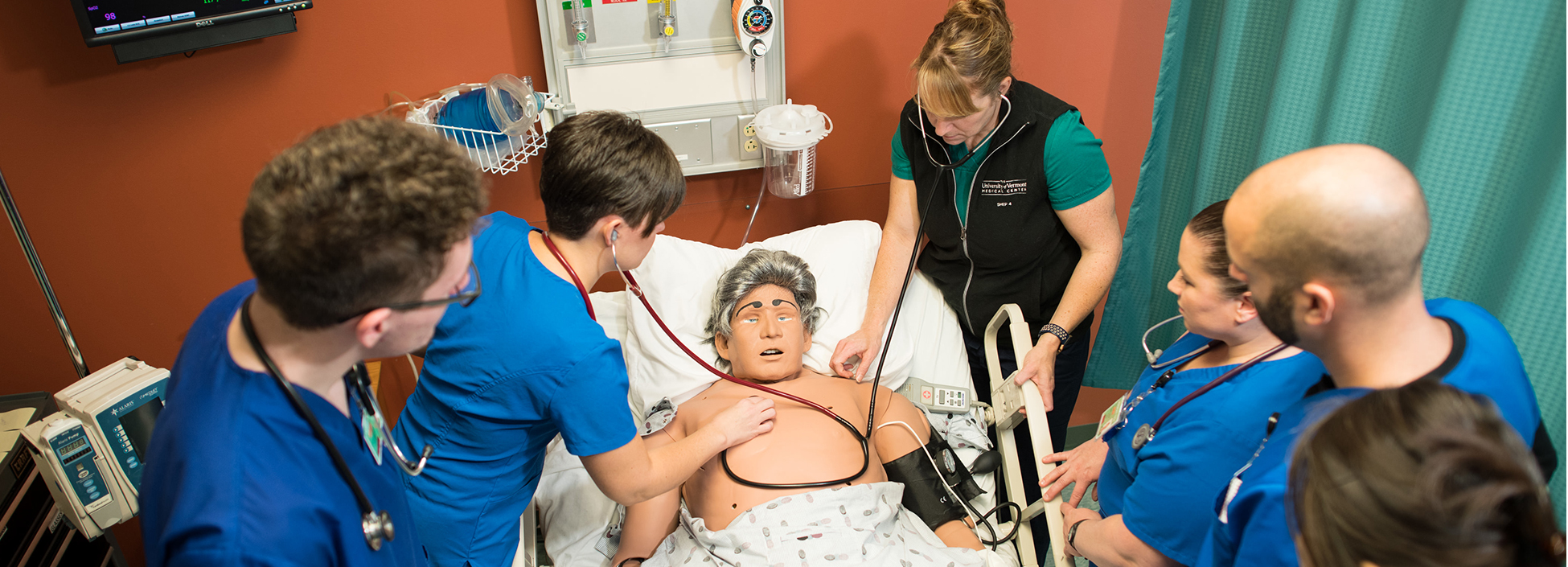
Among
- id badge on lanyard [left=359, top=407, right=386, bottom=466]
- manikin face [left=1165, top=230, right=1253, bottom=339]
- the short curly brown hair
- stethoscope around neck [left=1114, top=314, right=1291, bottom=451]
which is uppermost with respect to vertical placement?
the short curly brown hair

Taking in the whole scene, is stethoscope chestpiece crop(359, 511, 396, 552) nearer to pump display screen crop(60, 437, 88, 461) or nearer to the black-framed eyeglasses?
the black-framed eyeglasses

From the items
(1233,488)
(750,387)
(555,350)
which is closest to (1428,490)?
(1233,488)

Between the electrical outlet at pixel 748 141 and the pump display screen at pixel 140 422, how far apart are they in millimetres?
1523

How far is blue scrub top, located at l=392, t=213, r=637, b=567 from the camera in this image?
1.21m

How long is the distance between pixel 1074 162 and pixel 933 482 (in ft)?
2.59

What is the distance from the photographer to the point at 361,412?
1.04m

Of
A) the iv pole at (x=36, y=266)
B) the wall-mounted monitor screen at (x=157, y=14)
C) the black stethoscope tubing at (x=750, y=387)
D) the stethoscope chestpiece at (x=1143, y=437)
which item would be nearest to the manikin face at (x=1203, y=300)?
the stethoscope chestpiece at (x=1143, y=437)

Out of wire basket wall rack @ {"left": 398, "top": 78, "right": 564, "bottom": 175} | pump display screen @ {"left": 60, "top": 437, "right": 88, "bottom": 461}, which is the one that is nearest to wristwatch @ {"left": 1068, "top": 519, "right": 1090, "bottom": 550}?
wire basket wall rack @ {"left": 398, "top": 78, "right": 564, "bottom": 175}

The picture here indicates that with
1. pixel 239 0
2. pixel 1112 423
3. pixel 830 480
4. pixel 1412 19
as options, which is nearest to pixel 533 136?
pixel 239 0

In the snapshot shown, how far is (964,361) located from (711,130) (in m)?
0.99

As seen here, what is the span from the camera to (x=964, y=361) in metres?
2.24

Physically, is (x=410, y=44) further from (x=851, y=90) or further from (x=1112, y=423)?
(x=1112, y=423)

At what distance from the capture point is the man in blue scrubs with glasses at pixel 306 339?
0.77 m

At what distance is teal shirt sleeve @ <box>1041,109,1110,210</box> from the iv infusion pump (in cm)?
189
